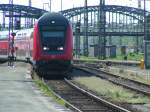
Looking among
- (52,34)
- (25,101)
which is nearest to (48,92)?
(25,101)

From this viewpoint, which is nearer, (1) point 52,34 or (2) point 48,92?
(2) point 48,92

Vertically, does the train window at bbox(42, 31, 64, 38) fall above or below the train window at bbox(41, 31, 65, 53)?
above

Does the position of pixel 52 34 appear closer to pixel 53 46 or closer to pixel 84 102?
pixel 53 46

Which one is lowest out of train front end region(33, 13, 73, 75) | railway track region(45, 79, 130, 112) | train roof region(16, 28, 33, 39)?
railway track region(45, 79, 130, 112)

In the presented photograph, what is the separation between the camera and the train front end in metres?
32.9

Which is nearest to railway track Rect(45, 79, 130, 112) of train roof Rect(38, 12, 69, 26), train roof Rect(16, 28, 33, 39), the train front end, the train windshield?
the train front end

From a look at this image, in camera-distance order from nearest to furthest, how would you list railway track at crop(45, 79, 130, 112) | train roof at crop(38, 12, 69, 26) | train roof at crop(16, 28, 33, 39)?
railway track at crop(45, 79, 130, 112)
train roof at crop(38, 12, 69, 26)
train roof at crop(16, 28, 33, 39)

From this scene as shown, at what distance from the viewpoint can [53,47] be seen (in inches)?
1299

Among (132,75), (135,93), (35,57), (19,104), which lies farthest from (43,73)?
(19,104)

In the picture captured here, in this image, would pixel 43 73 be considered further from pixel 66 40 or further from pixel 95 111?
pixel 95 111

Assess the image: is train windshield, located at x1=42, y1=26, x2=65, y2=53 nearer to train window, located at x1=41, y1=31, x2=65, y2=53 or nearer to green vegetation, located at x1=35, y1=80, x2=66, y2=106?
train window, located at x1=41, y1=31, x2=65, y2=53

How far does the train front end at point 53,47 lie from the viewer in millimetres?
32875

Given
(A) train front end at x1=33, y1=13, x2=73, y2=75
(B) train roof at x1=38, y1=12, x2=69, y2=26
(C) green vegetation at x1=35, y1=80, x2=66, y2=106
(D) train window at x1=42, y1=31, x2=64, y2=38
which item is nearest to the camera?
(C) green vegetation at x1=35, y1=80, x2=66, y2=106

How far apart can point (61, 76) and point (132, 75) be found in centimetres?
621
